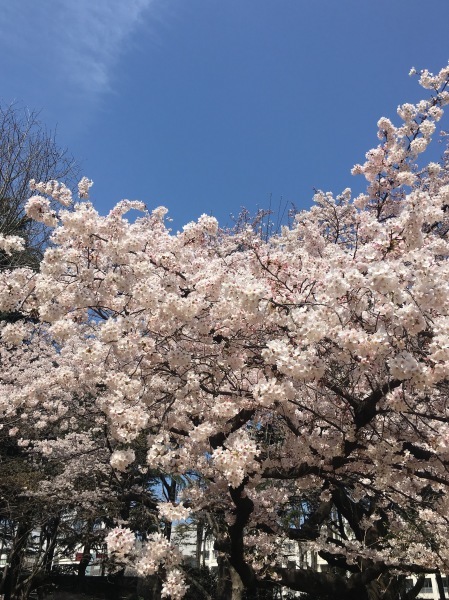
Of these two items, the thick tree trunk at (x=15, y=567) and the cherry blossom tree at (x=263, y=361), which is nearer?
the cherry blossom tree at (x=263, y=361)

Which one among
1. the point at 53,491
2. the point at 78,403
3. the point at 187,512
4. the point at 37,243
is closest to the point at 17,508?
the point at 53,491

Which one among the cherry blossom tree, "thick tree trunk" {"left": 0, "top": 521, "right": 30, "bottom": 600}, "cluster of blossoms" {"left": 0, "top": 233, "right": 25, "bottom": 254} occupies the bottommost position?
"thick tree trunk" {"left": 0, "top": 521, "right": 30, "bottom": 600}

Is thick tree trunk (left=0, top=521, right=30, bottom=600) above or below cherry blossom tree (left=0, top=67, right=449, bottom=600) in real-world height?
below

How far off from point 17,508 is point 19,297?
9.53 m

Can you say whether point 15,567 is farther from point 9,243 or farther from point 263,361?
point 263,361

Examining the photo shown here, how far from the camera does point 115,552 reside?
4652 millimetres

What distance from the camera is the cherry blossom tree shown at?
4.16 metres

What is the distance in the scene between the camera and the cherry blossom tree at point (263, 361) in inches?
164

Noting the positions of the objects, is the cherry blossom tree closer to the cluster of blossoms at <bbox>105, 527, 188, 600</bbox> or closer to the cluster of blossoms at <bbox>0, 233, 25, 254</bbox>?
the cluster of blossoms at <bbox>105, 527, 188, 600</bbox>

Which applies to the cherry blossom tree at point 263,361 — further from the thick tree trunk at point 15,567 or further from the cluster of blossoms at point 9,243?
the thick tree trunk at point 15,567

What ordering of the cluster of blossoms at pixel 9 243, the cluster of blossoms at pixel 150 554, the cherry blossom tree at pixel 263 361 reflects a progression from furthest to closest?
1. the cluster of blossoms at pixel 9 243
2. the cluster of blossoms at pixel 150 554
3. the cherry blossom tree at pixel 263 361

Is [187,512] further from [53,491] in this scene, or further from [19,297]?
[53,491]

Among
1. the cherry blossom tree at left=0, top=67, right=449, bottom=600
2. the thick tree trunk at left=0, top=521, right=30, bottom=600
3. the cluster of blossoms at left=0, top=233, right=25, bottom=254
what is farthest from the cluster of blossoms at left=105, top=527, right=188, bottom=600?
the thick tree trunk at left=0, top=521, right=30, bottom=600

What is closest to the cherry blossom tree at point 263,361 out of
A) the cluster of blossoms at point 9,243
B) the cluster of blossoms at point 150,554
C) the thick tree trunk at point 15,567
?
the cluster of blossoms at point 150,554
